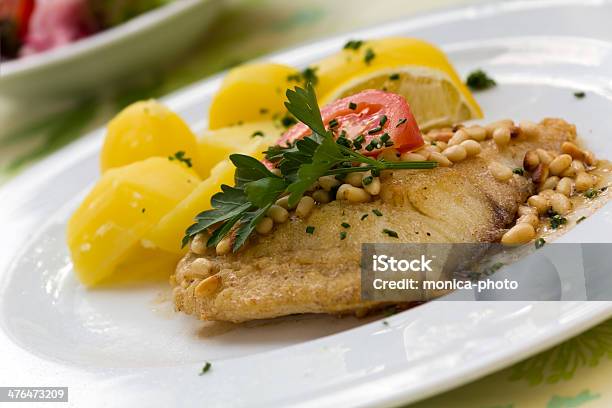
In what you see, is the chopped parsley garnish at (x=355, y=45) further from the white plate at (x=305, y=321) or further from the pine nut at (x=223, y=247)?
the pine nut at (x=223, y=247)

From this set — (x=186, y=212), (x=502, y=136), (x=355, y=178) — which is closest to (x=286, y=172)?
(x=355, y=178)

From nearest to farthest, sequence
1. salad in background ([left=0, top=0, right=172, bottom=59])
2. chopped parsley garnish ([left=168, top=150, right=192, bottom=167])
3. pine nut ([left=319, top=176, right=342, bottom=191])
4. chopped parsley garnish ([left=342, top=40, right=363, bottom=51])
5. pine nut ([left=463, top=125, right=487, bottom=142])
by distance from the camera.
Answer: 1. pine nut ([left=319, top=176, right=342, bottom=191])
2. pine nut ([left=463, top=125, right=487, bottom=142])
3. chopped parsley garnish ([left=168, top=150, right=192, bottom=167])
4. chopped parsley garnish ([left=342, top=40, right=363, bottom=51])
5. salad in background ([left=0, top=0, right=172, bottom=59])

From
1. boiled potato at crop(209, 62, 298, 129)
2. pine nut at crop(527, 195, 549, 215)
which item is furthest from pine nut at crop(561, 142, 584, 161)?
boiled potato at crop(209, 62, 298, 129)

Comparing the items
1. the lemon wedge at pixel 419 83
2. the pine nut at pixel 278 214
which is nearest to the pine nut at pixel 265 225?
→ the pine nut at pixel 278 214

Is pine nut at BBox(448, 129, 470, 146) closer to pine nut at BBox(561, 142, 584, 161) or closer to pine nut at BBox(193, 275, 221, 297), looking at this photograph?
pine nut at BBox(561, 142, 584, 161)

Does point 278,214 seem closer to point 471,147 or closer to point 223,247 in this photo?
point 223,247
